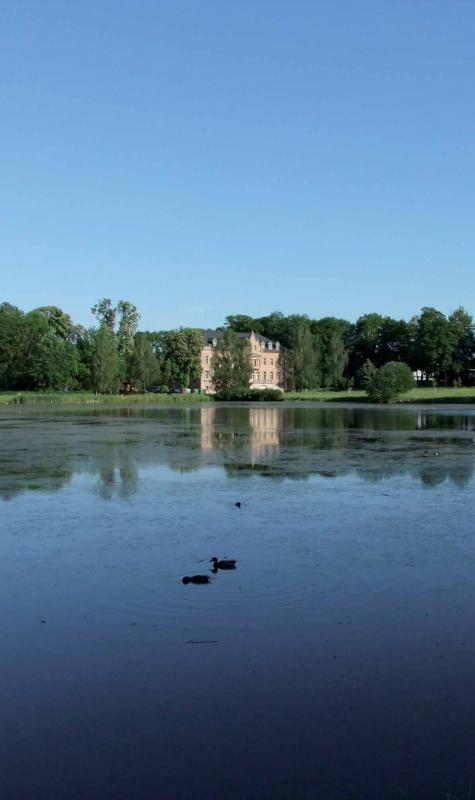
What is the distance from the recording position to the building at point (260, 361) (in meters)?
127

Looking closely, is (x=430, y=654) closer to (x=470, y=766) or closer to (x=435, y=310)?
(x=470, y=766)

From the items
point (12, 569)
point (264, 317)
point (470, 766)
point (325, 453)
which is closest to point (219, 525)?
point (12, 569)

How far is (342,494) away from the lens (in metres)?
17.0

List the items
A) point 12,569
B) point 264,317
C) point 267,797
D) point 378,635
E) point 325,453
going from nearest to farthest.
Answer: point 267,797
point 378,635
point 12,569
point 325,453
point 264,317

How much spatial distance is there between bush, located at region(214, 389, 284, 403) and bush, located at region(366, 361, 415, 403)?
16021mm

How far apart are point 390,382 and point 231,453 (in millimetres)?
61071

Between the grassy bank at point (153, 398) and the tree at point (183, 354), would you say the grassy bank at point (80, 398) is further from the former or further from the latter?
the tree at point (183, 354)

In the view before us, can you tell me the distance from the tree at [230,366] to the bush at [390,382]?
2533 centimetres

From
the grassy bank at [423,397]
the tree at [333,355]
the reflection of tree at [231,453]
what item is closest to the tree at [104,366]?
the grassy bank at [423,397]

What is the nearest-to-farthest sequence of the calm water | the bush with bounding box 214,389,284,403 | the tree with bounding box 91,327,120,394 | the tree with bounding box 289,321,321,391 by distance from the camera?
1. the calm water
2. the tree with bounding box 91,327,120,394
3. the bush with bounding box 214,389,284,403
4. the tree with bounding box 289,321,321,391

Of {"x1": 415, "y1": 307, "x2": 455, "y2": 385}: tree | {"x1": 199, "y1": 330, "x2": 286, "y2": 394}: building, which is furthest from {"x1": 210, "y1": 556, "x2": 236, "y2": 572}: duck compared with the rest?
{"x1": 199, "y1": 330, "x2": 286, "y2": 394}: building

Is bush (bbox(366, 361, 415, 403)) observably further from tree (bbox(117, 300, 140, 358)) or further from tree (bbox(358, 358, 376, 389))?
tree (bbox(117, 300, 140, 358))

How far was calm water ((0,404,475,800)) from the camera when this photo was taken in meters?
5.12

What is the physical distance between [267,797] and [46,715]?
80.5 inches
